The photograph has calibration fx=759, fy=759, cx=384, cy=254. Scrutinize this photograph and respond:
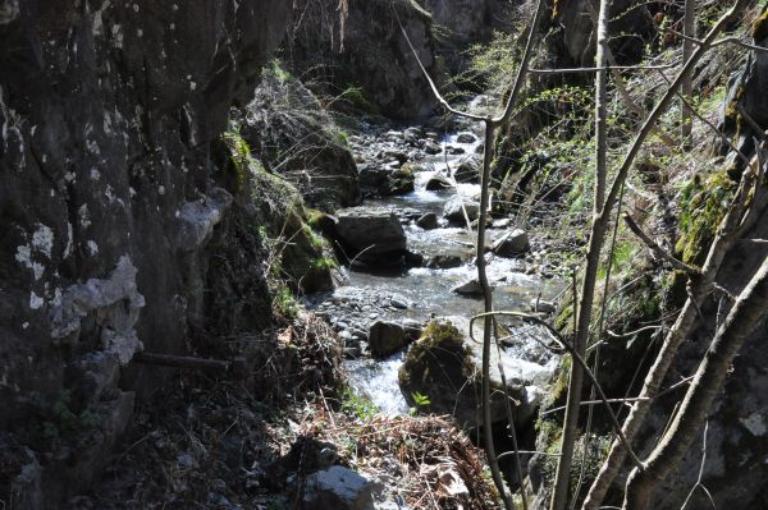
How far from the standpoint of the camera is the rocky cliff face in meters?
2.49

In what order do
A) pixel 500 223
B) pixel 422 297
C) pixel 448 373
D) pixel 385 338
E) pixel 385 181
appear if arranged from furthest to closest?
pixel 385 181 → pixel 500 223 → pixel 422 297 → pixel 385 338 → pixel 448 373

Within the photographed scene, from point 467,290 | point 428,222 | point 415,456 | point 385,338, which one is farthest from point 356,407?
point 428,222

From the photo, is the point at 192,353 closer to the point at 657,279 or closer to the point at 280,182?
the point at 657,279

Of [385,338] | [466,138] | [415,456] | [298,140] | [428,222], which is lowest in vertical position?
[385,338]

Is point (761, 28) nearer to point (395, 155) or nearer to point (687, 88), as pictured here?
point (687, 88)

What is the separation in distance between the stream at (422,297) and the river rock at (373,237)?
35 centimetres

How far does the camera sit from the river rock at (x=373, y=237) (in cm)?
972

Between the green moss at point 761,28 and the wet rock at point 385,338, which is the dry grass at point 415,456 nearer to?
the green moss at point 761,28

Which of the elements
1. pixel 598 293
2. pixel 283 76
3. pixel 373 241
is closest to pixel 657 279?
pixel 598 293

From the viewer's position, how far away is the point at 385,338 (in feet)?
23.0

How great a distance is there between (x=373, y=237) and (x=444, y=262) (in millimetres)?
964

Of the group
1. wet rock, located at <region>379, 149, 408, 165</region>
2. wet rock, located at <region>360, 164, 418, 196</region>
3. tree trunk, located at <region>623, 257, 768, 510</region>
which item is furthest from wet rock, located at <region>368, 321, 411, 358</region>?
wet rock, located at <region>379, 149, 408, 165</region>

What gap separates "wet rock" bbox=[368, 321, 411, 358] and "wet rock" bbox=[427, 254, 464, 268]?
2.63 meters

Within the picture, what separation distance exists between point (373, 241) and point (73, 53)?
7083mm
